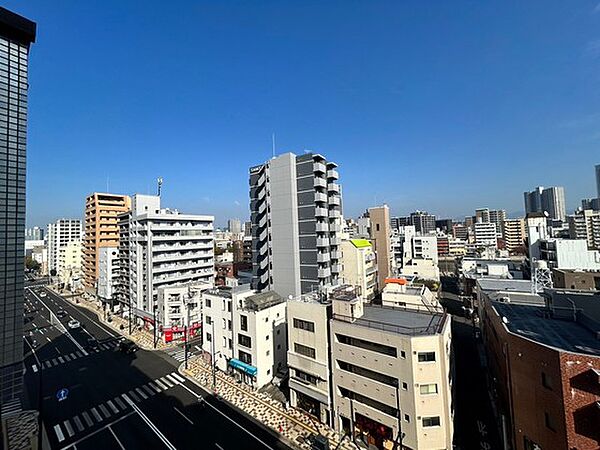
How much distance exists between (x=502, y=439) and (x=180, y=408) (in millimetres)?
29273

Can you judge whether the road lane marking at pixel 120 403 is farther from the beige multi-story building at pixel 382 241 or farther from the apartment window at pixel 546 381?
A: the beige multi-story building at pixel 382 241

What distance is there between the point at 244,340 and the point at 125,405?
12992 millimetres

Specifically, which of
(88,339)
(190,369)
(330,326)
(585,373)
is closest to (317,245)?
(330,326)

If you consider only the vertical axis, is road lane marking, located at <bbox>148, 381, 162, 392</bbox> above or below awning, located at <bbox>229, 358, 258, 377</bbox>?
below

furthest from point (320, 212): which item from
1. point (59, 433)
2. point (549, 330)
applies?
point (59, 433)

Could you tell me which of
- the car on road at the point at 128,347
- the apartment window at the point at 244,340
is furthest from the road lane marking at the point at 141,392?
the car on road at the point at 128,347

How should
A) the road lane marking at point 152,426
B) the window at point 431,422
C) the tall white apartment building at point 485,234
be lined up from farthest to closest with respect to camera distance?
1. the tall white apartment building at point 485,234
2. the road lane marking at point 152,426
3. the window at point 431,422

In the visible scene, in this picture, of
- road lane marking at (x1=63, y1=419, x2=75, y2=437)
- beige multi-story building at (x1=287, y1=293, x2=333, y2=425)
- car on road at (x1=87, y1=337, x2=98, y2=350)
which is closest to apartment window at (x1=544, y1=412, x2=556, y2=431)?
beige multi-story building at (x1=287, y1=293, x2=333, y2=425)

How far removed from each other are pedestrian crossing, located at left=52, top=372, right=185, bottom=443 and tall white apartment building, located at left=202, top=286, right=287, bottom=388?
244 inches

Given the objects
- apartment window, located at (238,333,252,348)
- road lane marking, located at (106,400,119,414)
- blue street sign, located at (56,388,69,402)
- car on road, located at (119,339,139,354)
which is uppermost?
apartment window, located at (238,333,252,348)

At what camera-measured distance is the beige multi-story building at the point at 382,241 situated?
2761 inches

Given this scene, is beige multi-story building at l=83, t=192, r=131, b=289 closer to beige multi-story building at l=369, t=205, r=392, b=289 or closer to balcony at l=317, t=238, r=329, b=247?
balcony at l=317, t=238, r=329, b=247

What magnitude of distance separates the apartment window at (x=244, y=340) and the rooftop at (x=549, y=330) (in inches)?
1002

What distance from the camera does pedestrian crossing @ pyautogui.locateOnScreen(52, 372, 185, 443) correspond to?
25359 mm
